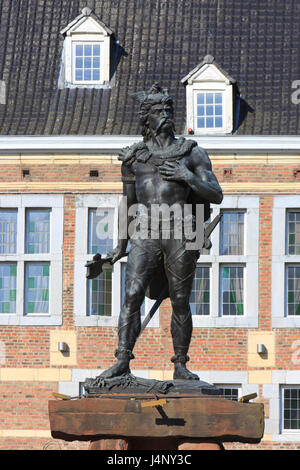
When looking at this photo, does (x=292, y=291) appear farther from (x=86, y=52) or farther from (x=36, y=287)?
(x=86, y=52)

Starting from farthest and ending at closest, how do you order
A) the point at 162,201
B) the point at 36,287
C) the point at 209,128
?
1. the point at 209,128
2. the point at 36,287
3. the point at 162,201

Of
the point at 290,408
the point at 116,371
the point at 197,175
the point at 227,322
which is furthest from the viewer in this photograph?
the point at 227,322

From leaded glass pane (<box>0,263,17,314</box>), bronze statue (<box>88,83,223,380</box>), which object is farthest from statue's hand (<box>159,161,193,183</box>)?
leaded glass pane (<box>0,263,17,314</box>)

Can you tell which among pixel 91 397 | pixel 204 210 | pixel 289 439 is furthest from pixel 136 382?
pixel 289 439

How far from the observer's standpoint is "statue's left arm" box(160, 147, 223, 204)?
12891 millimetres

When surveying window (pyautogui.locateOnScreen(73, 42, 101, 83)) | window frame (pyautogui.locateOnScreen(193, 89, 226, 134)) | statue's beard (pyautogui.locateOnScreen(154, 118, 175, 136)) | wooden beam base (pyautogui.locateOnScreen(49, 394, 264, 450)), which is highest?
window (pyautogui.locateOnScreen(73, 42, 101, 83))

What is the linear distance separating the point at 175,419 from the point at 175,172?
2192 millimetres

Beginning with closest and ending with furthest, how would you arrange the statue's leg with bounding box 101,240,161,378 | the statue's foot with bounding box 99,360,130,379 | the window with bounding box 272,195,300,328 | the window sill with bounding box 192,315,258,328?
the statue's foot with bounding box 99,360,130,379 < the statue's leg with bounding box 101,240,161,378 < the window sill with bounding box 192,315,258,328 < the window with bounding box 272,195,300,328

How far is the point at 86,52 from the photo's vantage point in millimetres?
25797

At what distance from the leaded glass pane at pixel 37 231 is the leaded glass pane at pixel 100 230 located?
0.74m

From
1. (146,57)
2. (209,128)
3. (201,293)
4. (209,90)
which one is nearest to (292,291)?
(201,293)

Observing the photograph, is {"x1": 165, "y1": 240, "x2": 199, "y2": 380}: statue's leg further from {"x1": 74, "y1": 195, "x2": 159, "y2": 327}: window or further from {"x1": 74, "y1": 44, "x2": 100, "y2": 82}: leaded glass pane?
{"x1": 74, "y1": 44, "x2": 100, "y2": 82}: leaded glass pane

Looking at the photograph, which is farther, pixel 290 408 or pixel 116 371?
pixel 290 408

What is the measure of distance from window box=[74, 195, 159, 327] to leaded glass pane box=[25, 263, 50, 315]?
568 millimetres
